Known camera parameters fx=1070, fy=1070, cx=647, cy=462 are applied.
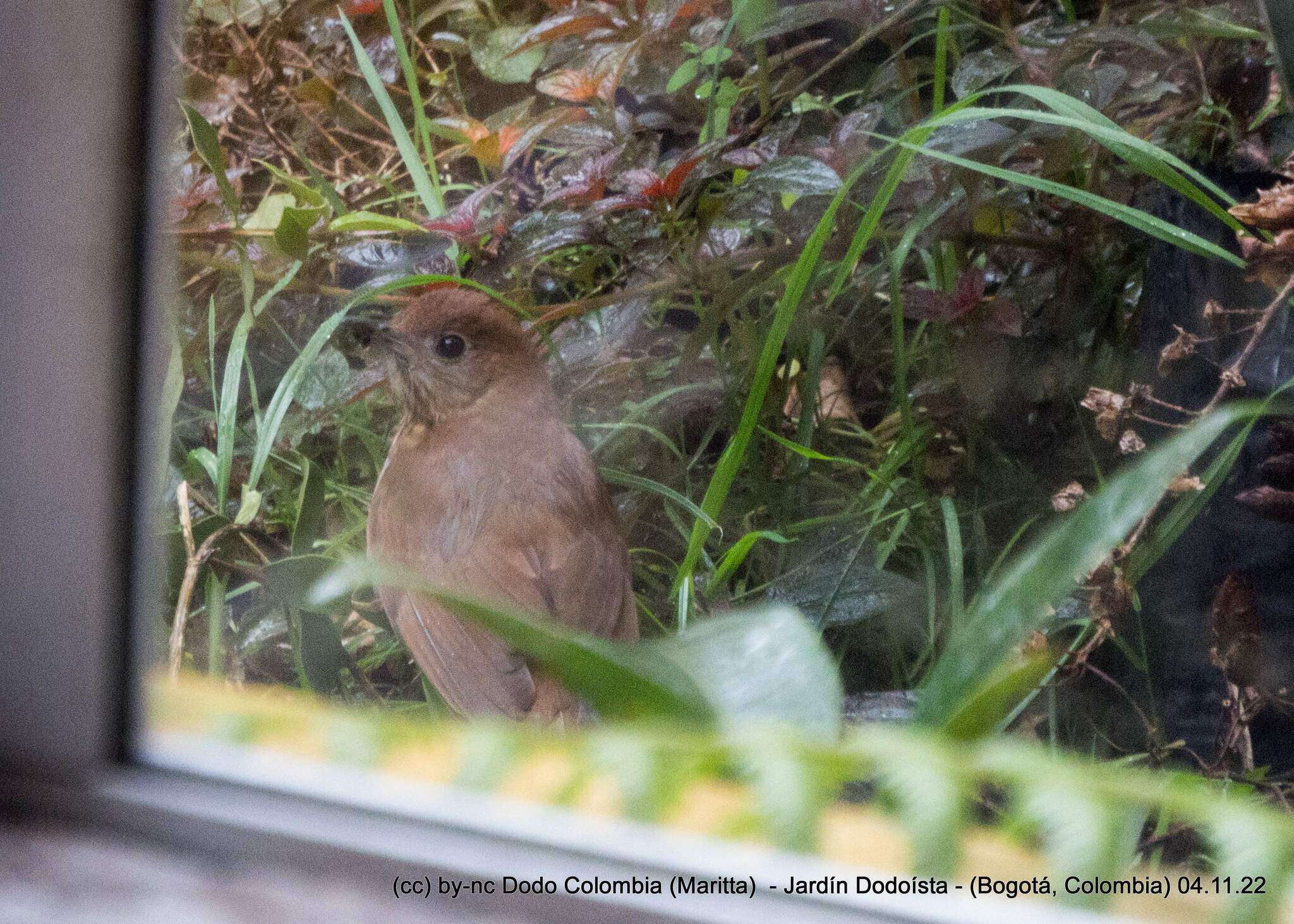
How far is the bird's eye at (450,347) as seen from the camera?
738mm

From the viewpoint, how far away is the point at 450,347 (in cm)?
74

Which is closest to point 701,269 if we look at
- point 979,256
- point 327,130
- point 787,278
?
point 787,278

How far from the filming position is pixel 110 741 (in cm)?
59

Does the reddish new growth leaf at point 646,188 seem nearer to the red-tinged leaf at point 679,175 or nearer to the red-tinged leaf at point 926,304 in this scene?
the red-tinged leaf at point 679,175

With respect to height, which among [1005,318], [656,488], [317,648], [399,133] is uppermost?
[399,133]

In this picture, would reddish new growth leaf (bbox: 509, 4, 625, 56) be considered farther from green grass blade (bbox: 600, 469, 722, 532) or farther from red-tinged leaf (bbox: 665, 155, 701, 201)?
green grass blade (bbox: 600, 469, 722, 532)

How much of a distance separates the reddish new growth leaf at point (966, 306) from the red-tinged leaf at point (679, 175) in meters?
0.17

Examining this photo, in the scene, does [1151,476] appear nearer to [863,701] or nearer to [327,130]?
[863,701]

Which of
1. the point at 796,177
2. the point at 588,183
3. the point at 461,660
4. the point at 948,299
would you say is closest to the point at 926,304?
the point at 948,299

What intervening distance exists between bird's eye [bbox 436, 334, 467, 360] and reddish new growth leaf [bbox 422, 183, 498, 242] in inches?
2.7

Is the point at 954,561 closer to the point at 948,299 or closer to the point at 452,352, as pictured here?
the point at 948,299

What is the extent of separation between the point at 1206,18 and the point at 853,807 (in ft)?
1.50

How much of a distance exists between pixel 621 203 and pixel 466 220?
104mm

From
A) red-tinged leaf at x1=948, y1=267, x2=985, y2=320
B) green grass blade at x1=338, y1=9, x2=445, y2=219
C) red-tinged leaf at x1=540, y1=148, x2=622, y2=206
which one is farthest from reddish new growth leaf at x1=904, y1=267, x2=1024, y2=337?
green grass blade at x1=338, y1=9, x2=445, y2=219
